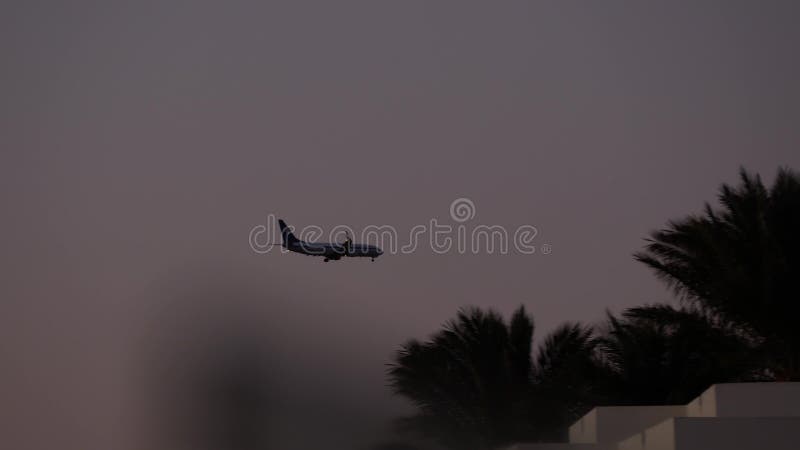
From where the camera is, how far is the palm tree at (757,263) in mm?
25328

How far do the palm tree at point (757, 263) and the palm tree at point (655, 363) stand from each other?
2.33m

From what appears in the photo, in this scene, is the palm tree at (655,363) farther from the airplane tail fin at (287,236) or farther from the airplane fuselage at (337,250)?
the airplane tail fin at (287,236)

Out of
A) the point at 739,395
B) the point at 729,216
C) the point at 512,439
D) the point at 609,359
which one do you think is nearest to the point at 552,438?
the point at 512,439

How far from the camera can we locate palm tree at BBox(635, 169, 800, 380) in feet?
83.1

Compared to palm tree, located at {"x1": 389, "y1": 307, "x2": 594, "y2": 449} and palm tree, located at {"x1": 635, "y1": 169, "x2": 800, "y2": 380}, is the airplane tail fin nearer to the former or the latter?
palm tree, located at {"x1": 389, "y1": 307, "x2": 594, "y2": 449}

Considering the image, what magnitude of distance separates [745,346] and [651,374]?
→ 17.4ft

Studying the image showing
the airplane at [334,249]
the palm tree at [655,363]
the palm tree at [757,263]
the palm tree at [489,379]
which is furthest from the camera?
the airplane at [334,249]

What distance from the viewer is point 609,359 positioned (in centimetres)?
3422

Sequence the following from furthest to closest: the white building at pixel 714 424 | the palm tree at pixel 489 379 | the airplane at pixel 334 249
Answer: the airplane at pixel 334 249 < the palm tree at pixel 489 379 < the white building at pixel 714 424

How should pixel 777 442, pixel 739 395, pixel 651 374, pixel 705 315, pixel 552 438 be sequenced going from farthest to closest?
1. pixel 552 438
2. pixel 651 374
3. pixel 705 315
4. pixel 739 395
5. pixel 777 442

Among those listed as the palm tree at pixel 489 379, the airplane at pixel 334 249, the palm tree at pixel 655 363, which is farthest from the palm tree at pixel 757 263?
the airplane at pixel 334 249

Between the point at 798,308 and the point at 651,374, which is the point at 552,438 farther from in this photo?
the point at 798,308

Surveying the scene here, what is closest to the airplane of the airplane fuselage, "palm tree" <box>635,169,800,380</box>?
the airplane fuselage

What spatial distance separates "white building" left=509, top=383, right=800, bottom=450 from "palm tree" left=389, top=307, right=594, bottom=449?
9236 millimetres
